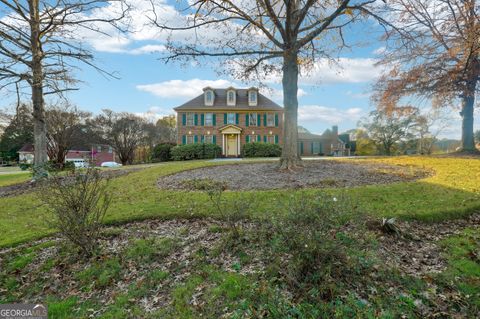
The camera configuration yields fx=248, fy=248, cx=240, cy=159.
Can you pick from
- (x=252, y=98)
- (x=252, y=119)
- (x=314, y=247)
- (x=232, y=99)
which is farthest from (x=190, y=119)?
(x=314, y=247)

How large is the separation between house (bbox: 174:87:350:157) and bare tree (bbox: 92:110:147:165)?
8.59 metres

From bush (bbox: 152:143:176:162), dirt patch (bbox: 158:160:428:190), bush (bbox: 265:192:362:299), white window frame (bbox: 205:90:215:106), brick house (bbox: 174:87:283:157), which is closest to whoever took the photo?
bush (bbox: 265:192:362:299)

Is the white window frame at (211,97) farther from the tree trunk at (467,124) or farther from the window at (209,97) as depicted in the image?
the tree trunk at (467,124)

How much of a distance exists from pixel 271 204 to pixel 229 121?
890 inches

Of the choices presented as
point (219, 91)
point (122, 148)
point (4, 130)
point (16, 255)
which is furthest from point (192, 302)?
point (4, 130)

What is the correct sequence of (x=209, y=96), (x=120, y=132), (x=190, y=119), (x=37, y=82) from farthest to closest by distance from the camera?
(x=120, y=132) < (x=209, y=96) < (x=190, y=119) < (x=37, y=82)

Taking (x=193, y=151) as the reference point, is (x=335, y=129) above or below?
above

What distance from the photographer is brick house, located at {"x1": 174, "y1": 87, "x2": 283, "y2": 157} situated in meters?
26.9

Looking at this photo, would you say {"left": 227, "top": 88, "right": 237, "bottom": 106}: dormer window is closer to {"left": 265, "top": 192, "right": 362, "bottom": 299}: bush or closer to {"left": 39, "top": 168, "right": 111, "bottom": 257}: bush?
{"left": 39, "top": 168, "right": 111, "bottom": 257}: bush

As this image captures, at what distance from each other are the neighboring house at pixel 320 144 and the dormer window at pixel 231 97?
10199 millimetres

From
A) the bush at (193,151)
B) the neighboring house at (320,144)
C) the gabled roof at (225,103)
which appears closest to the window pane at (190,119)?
the gabled roof at (225,103)

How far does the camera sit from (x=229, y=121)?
89.4 feet

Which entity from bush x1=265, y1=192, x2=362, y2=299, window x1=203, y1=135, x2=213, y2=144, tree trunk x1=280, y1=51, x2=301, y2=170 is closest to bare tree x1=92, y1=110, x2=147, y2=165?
window x1=203, y1=135, x2=213, y2=144

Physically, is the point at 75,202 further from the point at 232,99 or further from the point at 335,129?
the point at 335,129
